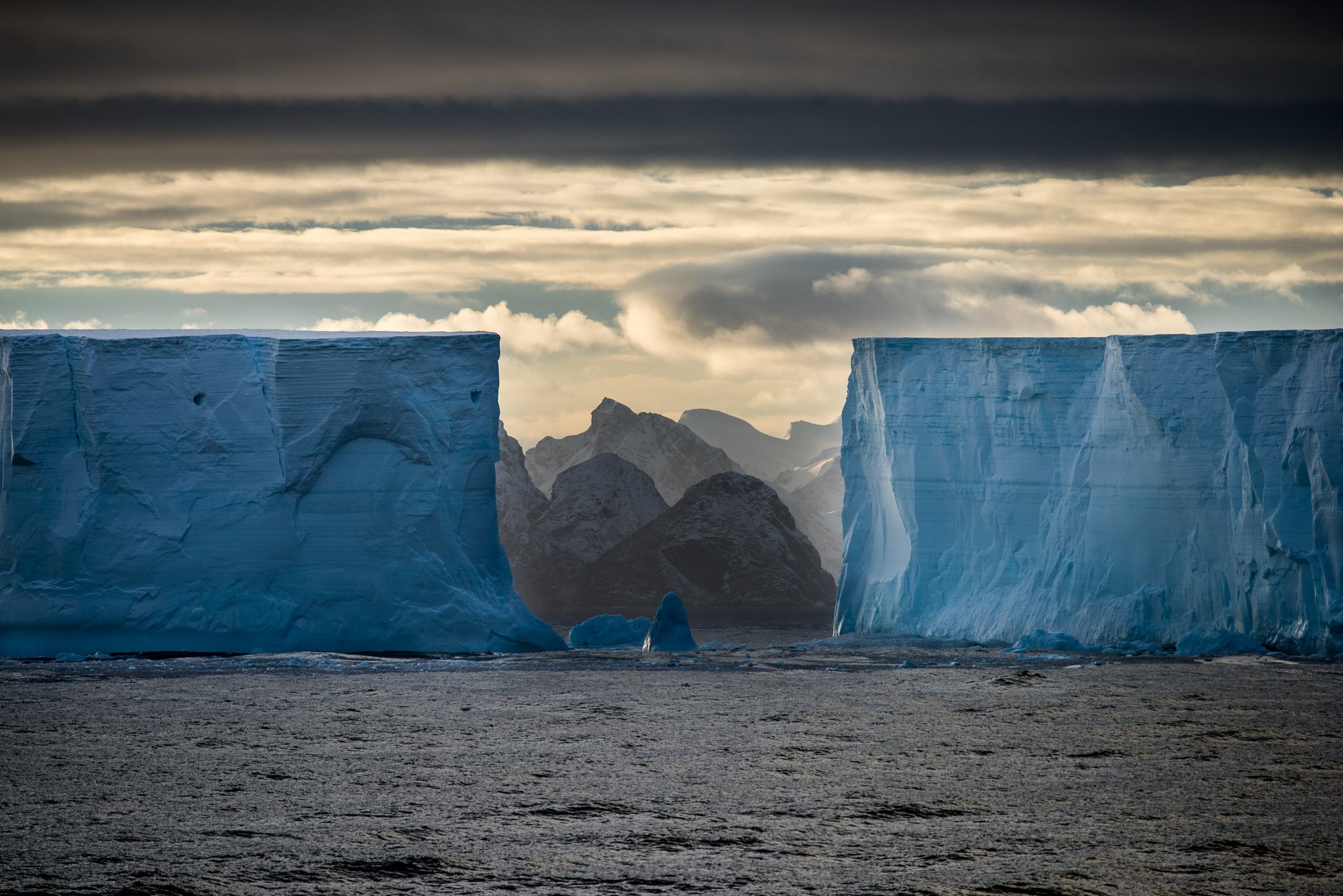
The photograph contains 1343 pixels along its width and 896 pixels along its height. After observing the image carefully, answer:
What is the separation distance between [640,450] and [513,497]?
20.9m

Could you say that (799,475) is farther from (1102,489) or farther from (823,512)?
(1102,489)

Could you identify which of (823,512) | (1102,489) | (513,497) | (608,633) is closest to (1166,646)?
(1102,489)

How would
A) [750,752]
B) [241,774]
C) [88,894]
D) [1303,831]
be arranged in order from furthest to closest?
[750,752], [241,774], [1303,831], [88,894]

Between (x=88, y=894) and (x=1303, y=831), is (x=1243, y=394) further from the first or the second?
(x=88, y=894)

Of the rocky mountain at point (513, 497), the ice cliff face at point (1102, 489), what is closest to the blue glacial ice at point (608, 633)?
the ice cliff face at point (1102, 489)

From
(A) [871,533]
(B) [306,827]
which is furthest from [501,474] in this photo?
(B) [306,827]

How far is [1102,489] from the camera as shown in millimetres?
22469

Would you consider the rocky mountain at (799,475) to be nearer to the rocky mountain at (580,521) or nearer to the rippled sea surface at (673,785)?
the rocky mountain at (580,521)

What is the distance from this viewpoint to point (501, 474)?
54.0 m

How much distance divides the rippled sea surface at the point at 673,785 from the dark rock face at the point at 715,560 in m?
33.1

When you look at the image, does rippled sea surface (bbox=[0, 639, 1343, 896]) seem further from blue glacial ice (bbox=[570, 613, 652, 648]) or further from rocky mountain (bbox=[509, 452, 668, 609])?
rocky mountain (bbox=[509, 452, 668, 609])

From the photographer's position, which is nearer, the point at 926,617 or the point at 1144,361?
the point at 1144,361

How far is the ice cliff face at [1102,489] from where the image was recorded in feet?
66.5

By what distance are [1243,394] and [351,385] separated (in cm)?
1458
